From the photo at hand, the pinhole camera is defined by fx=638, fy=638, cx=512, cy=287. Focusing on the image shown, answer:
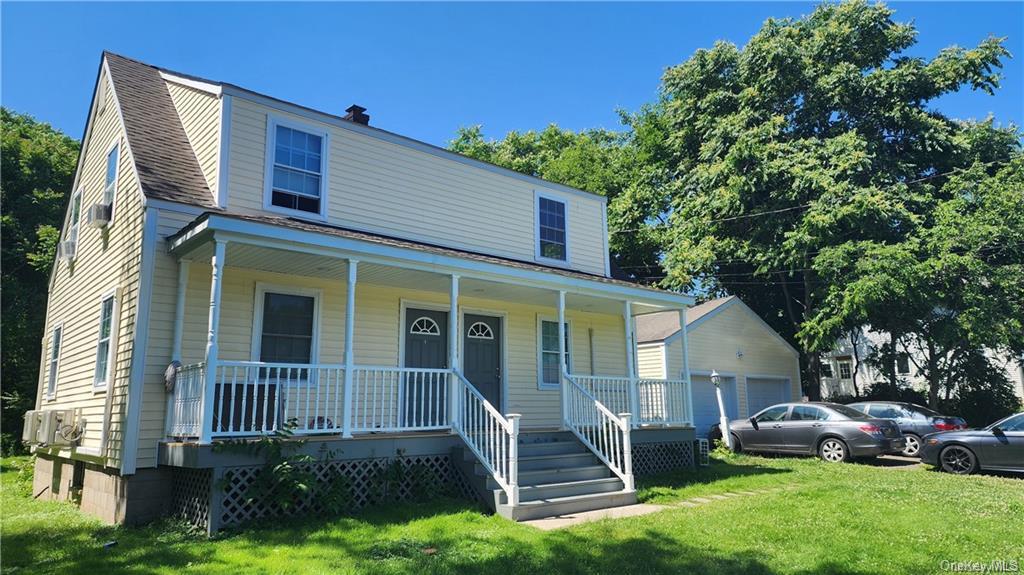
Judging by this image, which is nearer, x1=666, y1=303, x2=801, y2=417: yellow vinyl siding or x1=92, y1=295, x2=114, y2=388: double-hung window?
x1=92, y1=295, x2=114, y2=388: double-hung window

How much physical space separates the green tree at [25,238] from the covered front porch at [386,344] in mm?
14381

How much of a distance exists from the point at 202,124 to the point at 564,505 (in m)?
8.17

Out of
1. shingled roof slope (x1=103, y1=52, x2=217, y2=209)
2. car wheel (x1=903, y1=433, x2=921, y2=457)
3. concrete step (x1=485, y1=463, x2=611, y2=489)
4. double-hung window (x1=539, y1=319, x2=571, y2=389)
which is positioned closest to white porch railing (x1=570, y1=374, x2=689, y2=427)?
double-hung window (x1=539, y1=319, x2=571, y2=389)

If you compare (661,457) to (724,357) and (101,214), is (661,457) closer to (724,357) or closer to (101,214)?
(724,357)

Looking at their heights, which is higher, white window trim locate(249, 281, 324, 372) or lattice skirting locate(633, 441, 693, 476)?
white window trim locate(249, 281, 324, 372)

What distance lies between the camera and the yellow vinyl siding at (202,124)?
9.75m

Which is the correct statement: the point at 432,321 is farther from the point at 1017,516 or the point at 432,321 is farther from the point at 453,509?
the point at 1017,516

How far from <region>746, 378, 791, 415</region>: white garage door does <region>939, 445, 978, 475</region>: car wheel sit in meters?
8.71

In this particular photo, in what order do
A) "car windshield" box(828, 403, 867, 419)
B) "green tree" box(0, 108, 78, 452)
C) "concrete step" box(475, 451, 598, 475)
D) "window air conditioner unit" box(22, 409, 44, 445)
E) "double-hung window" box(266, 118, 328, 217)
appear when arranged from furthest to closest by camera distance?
1. "green tree" box(0, 108, 78, 452)
2. "car windshield" box(828, 403, 867, 419)
3. "window air conditioner unit" box(22, 409, 44, 445)
4. "double-hung window" box(266, 118, 328, 217)
5. "concrete step" box(475, 451, 598, 475)

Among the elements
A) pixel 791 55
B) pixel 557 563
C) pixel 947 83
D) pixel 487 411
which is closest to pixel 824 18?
pixel 791 55

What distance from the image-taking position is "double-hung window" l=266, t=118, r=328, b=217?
33.3 feet

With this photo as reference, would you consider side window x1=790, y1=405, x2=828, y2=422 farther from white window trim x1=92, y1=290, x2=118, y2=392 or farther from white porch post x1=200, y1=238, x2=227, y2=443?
white window trim x1=92, y1=290, x2=118, y2=392

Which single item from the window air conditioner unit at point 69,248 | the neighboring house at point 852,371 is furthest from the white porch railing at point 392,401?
the neighboring house at point 852,371

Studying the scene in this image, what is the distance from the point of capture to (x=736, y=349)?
2109 centimetres
